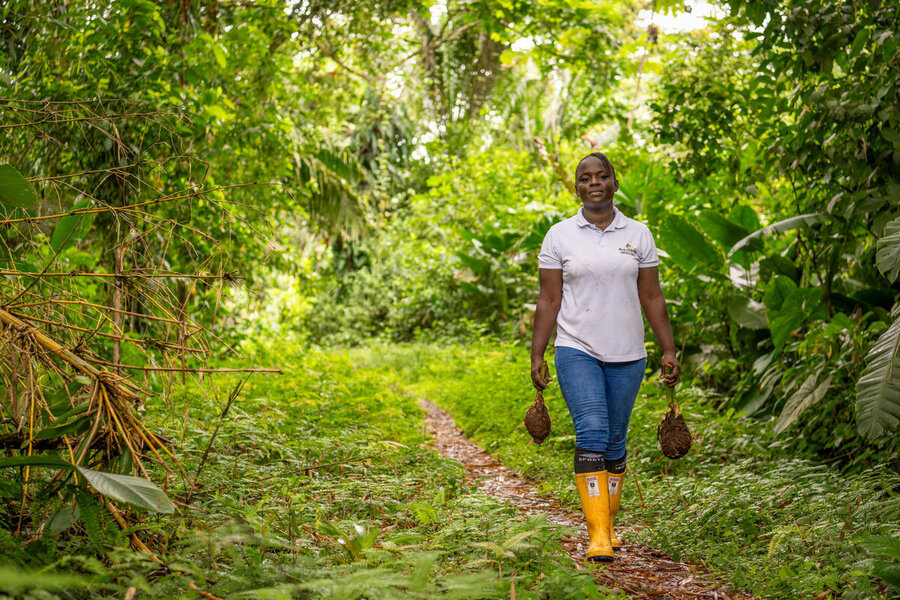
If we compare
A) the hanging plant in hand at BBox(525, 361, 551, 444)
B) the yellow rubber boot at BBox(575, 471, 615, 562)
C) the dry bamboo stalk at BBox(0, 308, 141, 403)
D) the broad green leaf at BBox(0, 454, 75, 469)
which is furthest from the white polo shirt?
the broad green leaf at BBox(0, 454, 75, 469)

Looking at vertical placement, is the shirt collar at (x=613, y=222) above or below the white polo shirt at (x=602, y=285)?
above

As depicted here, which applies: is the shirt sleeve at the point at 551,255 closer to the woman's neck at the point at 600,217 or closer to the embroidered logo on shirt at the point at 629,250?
the woman's neck at the point at 600,217

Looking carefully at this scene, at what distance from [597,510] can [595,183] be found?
5.69ft

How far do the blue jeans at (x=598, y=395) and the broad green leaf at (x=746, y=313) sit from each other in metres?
3.86

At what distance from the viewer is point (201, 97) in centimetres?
657

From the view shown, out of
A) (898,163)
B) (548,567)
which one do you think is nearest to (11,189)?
(548,567)

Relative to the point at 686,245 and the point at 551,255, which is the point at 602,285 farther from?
the point at 686,245

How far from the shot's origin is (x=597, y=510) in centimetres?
387

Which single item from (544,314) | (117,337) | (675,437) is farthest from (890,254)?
(117,337)

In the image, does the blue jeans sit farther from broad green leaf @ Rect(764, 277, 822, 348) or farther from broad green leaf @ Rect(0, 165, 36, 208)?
broad green leaf @ Rect(764, 277, 822, 348)

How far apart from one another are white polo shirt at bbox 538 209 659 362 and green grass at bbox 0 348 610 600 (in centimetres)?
100

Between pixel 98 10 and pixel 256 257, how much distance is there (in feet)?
14.1

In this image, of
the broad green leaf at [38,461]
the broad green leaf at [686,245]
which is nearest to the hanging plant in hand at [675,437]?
the broad green leaf at [38,461]

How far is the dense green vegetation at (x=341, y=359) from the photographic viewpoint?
9.07ft
